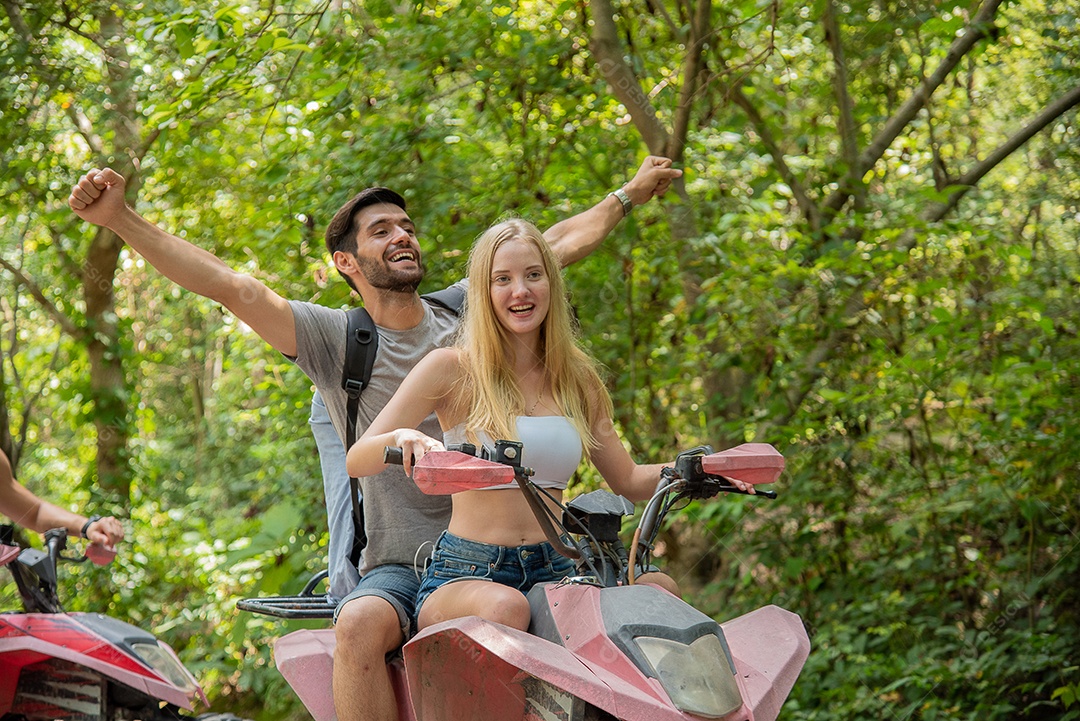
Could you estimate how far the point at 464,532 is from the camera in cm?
270

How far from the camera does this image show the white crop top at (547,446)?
9.23 ft

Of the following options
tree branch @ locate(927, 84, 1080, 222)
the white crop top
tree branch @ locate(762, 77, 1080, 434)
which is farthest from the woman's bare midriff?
tree branch @ locate(927, 84, 1080, 222)

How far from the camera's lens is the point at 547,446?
2.82 m

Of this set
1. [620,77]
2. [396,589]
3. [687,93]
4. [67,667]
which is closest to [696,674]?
[396,589]

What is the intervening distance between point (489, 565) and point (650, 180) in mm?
1901

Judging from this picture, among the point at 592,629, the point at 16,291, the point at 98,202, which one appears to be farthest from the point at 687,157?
the point at 16,291

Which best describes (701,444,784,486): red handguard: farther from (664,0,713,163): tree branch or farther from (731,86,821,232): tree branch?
(731,86,821,232): tree branch

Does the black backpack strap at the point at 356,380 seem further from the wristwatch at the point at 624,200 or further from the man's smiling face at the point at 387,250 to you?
the wristwatch at the point at 624,200

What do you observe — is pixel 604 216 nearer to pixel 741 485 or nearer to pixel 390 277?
pixel 390 277

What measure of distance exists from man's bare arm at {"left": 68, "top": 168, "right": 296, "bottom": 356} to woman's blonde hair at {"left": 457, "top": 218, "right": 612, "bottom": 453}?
63 cm

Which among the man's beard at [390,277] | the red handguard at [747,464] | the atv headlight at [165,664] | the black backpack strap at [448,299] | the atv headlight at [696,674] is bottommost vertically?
the atv headlight at [165,664]

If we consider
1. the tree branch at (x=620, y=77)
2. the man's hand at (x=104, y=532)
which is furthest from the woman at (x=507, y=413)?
the tree branch at (x=620, y=77)

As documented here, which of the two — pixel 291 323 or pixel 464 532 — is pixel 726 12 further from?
pixel 464 532

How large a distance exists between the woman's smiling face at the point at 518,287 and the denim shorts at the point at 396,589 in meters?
0.78
